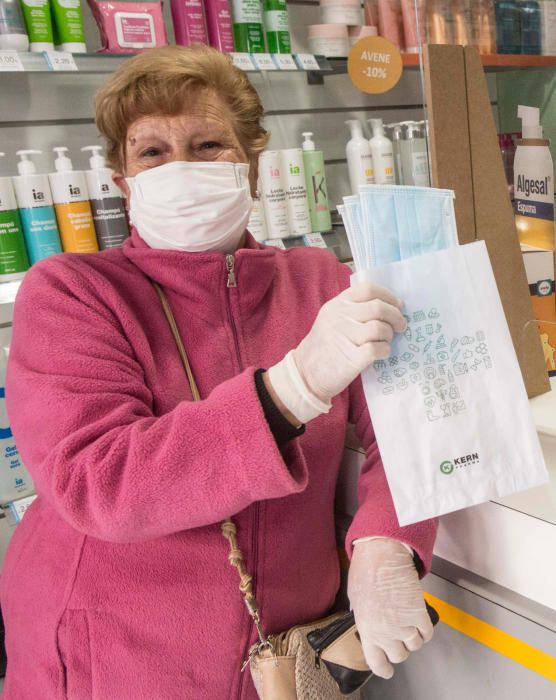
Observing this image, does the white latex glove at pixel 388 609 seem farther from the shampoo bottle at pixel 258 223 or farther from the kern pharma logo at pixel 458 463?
the shampoo bottle at pixel 258 223

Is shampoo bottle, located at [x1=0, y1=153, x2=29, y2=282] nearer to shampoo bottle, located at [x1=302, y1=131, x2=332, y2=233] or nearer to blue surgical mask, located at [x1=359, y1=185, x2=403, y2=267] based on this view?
shampoo bottle, located at [x1=302, y1=131, x2=332, y2=233]

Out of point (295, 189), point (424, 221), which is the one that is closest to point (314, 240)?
point (295, 189)

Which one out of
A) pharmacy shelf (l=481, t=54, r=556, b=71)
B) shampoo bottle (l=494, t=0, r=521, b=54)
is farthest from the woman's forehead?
shampoo bottle (l=494, t=0, r=521, b=54)

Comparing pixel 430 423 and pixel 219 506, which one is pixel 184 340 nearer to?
pixel 219 506

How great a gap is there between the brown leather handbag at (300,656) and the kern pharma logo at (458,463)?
1.02ft

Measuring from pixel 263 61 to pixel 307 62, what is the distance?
19 cm

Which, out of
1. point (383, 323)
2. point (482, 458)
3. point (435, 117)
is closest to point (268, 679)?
point (482, 458)

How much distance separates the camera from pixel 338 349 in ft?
2.68

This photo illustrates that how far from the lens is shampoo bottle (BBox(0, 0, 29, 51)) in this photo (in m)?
1.75

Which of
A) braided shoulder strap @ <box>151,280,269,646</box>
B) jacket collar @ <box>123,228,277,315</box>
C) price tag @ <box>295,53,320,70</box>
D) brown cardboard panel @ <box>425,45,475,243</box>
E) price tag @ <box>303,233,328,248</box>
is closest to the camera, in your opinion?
braided shoulder strap @ <box>151,280,269,646</box>

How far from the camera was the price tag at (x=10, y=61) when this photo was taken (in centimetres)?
171

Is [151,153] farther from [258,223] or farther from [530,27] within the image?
[530,27]

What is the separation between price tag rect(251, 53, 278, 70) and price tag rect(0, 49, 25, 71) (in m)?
0.78

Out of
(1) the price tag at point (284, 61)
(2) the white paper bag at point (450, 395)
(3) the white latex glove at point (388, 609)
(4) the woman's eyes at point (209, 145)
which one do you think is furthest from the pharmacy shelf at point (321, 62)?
(3) the white latex glove at point (388, 609)
